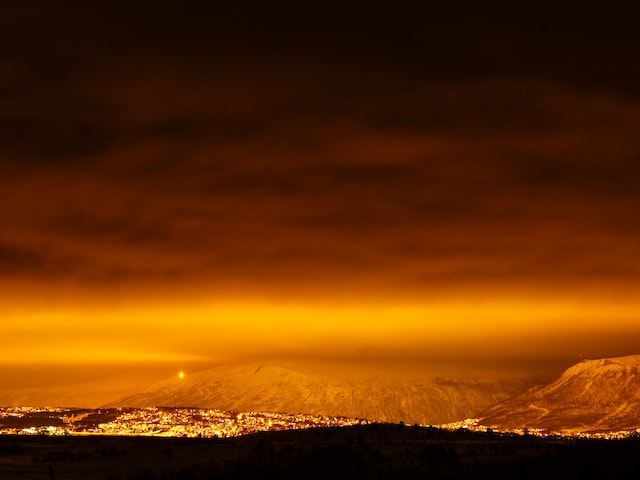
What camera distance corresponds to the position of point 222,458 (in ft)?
197

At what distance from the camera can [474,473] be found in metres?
48.5

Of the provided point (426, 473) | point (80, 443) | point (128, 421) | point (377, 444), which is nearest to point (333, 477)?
point (426, 473)

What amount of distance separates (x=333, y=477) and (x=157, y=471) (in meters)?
13.2

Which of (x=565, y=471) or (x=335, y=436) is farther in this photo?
(x=335, y=436)

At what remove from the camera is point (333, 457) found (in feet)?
183

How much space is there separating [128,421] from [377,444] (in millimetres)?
115646

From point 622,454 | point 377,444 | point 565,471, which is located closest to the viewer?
point 565,471

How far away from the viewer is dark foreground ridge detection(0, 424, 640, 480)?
49.1 metres

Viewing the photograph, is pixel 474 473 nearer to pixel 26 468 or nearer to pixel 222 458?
pixel 222 458

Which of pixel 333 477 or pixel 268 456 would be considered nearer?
pixel 333 477

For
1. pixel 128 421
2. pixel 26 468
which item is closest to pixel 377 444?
pixel 26 468

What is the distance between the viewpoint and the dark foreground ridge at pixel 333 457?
49.1 m

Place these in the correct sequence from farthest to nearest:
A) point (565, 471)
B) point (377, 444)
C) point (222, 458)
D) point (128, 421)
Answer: point (128, 421) < point (377, 444) < point (222, 458) < point (565, 471)

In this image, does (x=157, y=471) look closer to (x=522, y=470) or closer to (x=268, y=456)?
(x=268, y=456)
